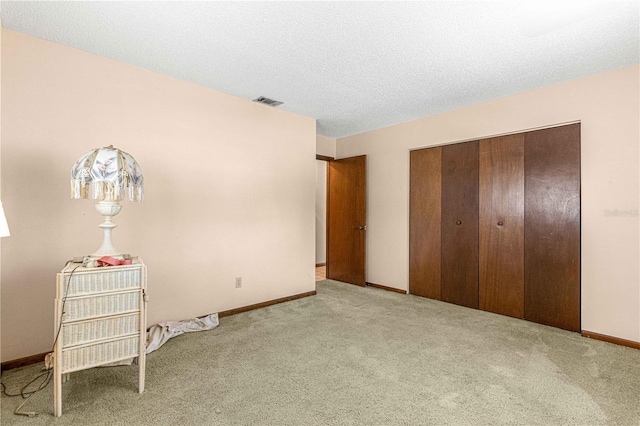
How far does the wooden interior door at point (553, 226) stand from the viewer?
305 cm

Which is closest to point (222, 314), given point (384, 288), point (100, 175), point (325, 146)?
point (100, 175)

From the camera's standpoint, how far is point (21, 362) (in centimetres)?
231

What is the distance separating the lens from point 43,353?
7.92ft

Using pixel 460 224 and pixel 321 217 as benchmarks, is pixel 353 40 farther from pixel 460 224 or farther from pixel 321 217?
pixel 321 217

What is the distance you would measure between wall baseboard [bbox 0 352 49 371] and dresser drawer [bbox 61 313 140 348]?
0.95 metres

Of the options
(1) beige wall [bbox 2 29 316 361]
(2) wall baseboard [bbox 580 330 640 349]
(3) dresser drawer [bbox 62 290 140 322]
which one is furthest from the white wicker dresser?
(2) wall baseboard [bbox 580 330 640 349]

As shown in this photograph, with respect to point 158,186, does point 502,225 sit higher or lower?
lower

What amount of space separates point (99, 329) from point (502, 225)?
12.7ft

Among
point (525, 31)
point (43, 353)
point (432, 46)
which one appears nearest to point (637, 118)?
point (525, 31)

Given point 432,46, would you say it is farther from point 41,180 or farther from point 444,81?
point 41,180

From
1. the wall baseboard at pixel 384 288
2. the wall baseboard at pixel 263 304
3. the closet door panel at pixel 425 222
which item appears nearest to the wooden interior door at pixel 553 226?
the closet door panel at pixel 425 222

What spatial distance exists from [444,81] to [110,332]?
11.4ft

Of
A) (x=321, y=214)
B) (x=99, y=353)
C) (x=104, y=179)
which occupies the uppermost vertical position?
(x=104, y=179)

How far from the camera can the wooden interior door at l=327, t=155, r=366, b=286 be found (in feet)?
16.3
